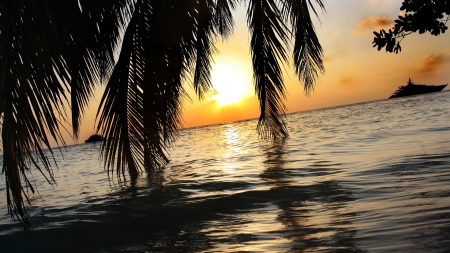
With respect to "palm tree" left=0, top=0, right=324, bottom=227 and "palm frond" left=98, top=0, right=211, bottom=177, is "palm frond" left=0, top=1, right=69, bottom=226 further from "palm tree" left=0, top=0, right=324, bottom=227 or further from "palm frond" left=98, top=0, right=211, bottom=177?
"palm frond" left=98, top=0, right=211, bottom=177

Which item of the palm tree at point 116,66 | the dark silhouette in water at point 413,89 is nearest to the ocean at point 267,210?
the palm tree at point 116,66

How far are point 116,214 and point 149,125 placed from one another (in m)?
0.99

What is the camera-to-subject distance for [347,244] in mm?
2514

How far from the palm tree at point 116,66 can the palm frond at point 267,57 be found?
13 millimetres

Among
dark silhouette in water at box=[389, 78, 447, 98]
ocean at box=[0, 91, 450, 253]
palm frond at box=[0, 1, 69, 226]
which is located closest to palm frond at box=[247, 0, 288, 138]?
ocean at box=[0, 91, 450, 253]

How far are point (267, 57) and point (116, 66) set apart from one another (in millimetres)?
1919

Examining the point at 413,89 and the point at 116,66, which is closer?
the point at 116,66

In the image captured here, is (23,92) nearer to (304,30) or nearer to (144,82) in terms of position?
(144,82)

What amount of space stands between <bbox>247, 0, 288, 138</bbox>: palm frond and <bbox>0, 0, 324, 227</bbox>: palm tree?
1 centimetres

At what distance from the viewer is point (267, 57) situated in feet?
18.3

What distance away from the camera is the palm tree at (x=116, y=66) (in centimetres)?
297

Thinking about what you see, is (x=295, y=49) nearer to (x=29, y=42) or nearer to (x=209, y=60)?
(x=209, y=60)

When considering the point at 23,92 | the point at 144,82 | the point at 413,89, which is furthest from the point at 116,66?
the point at 413,89

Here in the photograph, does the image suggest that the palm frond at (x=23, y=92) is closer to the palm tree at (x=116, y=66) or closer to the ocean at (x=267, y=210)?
the palm tree at (x=116, y=66)
